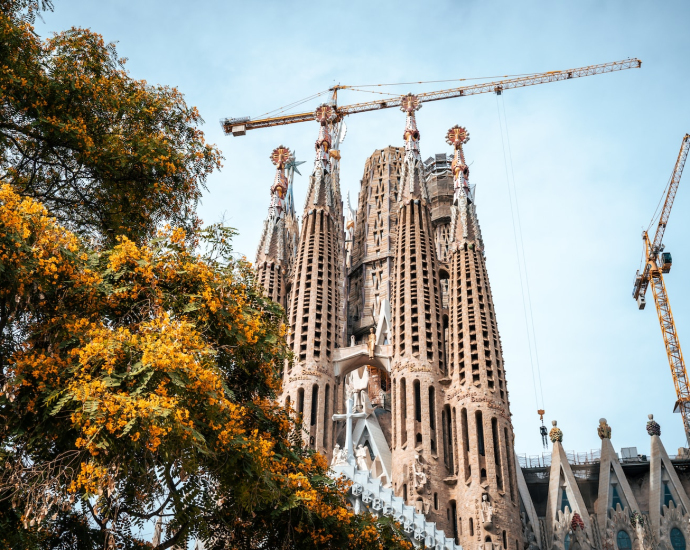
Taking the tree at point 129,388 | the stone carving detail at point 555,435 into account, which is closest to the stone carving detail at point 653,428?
the stone carving detail at point 555,435

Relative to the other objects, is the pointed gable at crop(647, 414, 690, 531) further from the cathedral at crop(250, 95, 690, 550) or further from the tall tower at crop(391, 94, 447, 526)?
the tall tower at crop(391, 94, 447, 526)

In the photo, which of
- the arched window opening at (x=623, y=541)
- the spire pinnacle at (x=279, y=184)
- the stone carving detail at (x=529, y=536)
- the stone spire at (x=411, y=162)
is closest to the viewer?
the stone carving detail at (x=529, y=536)

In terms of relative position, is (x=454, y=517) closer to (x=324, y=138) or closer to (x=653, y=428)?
(x=653, y=428)

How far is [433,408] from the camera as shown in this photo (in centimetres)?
3731

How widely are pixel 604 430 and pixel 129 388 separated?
1418 inches

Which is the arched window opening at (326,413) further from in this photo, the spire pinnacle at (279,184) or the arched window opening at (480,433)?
the spire pinnacle at (279,184)

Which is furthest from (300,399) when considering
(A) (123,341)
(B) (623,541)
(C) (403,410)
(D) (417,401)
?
(A) (123,341)

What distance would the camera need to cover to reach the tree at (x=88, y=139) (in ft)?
37.3

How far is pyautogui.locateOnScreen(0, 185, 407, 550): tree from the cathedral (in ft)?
62.3

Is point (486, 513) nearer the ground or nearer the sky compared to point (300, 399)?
nearer the ground

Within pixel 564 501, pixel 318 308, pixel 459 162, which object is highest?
pixel 459 162

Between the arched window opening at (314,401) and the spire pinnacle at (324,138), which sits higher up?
the spire pinnacle at (324,138)

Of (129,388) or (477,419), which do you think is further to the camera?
(477,419)

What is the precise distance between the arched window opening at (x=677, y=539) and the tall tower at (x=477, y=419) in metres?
8.98
